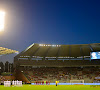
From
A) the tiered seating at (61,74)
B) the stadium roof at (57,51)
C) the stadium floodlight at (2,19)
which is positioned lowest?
the tiered seating at (61,74)

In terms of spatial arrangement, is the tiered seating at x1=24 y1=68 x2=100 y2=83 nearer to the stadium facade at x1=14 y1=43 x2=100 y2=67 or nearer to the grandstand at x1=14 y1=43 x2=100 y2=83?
the grandstand at x1=14 y1=43 x2=100 y2=83

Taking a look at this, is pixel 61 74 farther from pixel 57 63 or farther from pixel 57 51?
pixel 57 51

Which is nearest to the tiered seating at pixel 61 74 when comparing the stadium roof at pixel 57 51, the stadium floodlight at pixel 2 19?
the stadium roof at pixel 57 51

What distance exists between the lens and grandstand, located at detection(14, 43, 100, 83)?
215 ft

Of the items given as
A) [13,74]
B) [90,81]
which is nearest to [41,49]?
[13,74]

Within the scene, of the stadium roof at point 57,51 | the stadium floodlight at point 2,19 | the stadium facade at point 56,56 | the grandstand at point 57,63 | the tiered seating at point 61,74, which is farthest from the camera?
the stadium roof at point 57,51

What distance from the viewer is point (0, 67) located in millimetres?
103750

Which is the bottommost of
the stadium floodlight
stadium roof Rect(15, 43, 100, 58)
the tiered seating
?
the tiered seating

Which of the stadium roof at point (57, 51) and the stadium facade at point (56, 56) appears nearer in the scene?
the stadium facade at point (56, 56)

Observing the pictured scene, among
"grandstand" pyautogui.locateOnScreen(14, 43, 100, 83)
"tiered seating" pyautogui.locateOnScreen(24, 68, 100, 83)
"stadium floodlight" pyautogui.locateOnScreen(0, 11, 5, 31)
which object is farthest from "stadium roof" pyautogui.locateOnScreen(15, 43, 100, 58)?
"stadium floodlight" pyautogui.locateOnScreen(0, 11, 5, 31)

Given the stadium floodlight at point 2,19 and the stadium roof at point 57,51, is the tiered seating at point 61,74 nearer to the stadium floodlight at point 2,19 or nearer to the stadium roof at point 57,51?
the stadium roof at point 57,51

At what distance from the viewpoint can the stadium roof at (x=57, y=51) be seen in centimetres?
6794

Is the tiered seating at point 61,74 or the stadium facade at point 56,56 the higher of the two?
the stadium facade at point 56,56

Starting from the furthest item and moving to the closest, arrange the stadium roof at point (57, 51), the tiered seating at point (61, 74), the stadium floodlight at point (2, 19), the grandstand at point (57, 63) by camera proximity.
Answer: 1. the stadium roof at point (57, 51)
2. the grandstand at point (57, 63)
3. the tiered seating at point (61, 74)
4. the stadium floodlight at point (2, 19)
